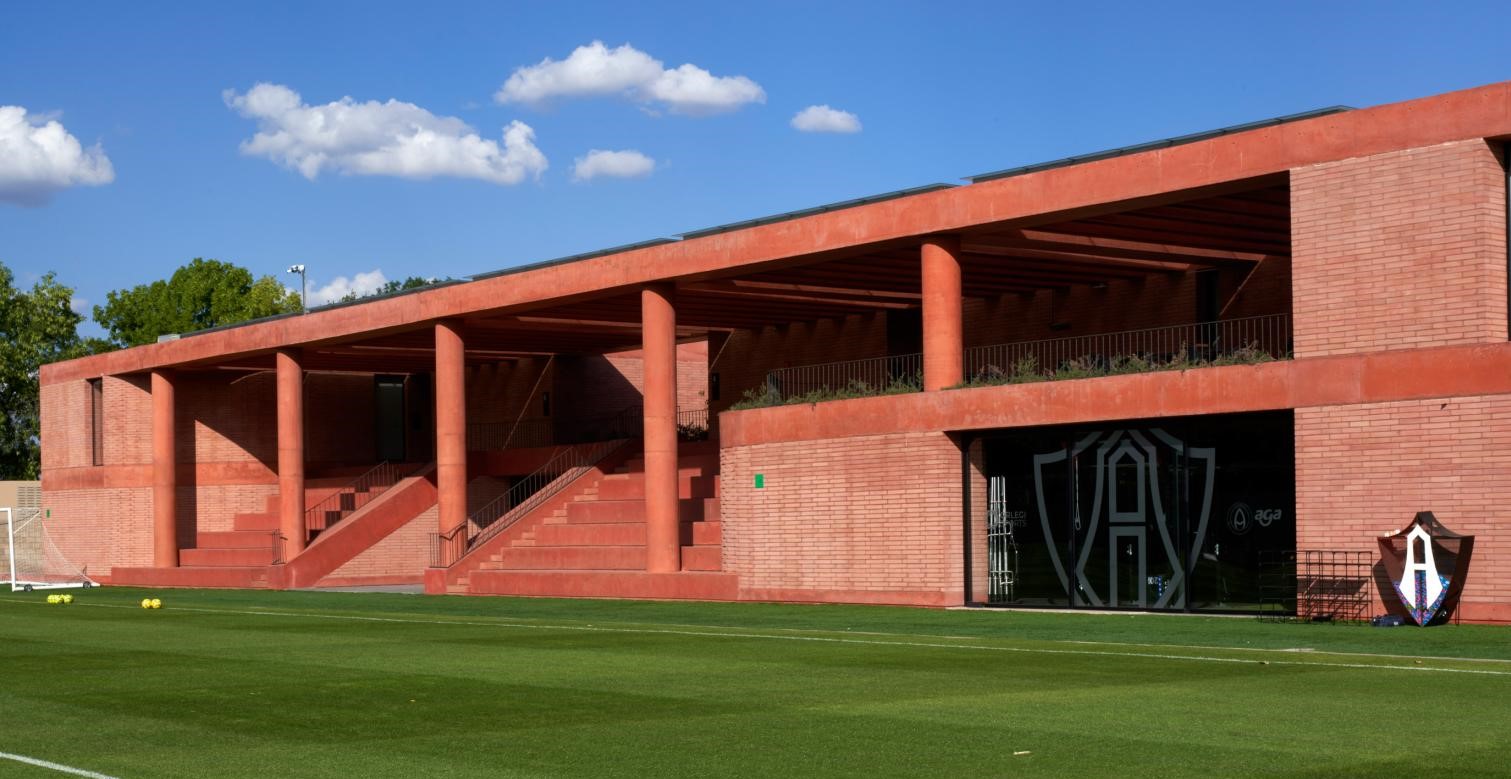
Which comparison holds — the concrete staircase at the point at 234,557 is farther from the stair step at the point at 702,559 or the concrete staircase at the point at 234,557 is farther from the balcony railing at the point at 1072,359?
the balcony railing at the point at 1072,359

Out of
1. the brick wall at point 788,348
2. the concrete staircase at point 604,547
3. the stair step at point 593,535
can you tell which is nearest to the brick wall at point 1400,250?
the concrete staircase at point 604,547

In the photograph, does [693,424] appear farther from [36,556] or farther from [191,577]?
[36,556]

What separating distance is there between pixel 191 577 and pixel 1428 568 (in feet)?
114

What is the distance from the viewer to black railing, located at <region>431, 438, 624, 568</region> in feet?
134

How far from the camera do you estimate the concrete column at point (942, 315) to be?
2950cm

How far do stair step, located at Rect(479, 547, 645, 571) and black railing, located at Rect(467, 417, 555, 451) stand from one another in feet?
45.0

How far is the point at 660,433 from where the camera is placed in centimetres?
3488

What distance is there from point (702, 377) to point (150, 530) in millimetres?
17548

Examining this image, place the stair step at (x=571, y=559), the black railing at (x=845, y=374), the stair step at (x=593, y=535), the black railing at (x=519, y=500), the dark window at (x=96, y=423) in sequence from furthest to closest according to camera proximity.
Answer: the dark window at (x=96, y=423)
the black railing at (x=519, y=500)
the black railing at (x=845, y=374)
the stair step at (x=593, y=535)
the stair step at (x=571, y=559)

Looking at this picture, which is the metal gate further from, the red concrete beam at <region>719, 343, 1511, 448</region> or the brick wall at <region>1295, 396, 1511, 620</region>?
the brick wall at <region>1295, 396, 1511, 620</region>

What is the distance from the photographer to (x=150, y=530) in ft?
178

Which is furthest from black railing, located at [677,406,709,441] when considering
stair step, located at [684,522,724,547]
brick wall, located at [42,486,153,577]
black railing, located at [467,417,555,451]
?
brick wall, located at [42,486,153,577]

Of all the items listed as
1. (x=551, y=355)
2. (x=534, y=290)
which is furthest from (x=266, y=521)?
(x=534, y=290)

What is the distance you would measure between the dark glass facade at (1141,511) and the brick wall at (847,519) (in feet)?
2.90
